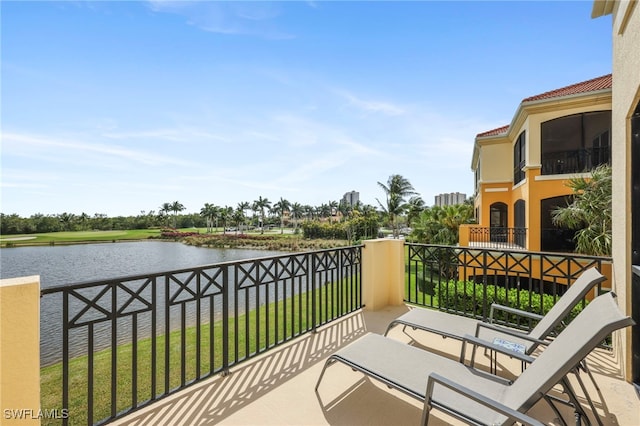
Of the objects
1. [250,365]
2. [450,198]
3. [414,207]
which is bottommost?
[250,365]

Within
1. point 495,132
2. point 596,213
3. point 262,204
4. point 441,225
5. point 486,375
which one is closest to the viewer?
point 486,375

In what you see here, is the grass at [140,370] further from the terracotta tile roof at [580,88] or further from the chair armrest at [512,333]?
the terracotta tile roof at [580,88]

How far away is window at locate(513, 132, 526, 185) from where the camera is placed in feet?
41.4

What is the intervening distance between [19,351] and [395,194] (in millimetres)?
30099

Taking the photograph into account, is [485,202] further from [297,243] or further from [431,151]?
[297,243]

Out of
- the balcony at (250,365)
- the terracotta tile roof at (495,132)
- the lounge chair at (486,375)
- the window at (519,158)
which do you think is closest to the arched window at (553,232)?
the window at (519,158)

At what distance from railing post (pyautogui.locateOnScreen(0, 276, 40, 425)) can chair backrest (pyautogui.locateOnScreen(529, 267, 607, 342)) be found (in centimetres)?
370

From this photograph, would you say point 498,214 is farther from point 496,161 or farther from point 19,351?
point 19,351

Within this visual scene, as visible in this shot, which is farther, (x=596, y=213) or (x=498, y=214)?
(x=498, y=214)

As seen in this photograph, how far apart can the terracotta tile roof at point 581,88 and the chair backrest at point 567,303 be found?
38.3 ft

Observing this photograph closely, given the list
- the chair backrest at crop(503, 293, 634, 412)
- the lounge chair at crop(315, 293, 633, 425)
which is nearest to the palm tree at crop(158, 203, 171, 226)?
the lounge chair at crop(315, 293, 633, 425)

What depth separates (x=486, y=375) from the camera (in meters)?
2.28

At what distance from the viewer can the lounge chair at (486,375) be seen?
154 cm

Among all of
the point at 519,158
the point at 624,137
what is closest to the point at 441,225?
the point at 519,158
